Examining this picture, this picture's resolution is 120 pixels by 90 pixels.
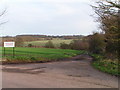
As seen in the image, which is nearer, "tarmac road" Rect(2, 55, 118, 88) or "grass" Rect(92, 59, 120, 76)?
"tarmac road" Rect(2, 55, 118, 88)

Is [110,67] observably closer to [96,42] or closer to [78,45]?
[96,42]

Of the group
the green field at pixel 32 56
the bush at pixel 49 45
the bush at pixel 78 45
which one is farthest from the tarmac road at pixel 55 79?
the bush at pixel 78 45

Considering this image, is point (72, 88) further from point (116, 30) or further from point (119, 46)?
point (119, 46)

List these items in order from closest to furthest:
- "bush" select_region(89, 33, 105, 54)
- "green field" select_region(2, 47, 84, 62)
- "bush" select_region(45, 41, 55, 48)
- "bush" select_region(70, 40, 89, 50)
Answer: "green field" select_region(2, 47, 84, 62) → "bush" select_region(89, 33, 105, 54) → "bush" select_region(45, 41, 55, 48) → "bush" select_region(70, 40, 89, 50)

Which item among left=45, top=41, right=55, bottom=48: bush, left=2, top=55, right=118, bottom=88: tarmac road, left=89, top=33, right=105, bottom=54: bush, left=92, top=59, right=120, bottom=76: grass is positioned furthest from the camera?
left=45, top=41, right=55, bottom=48: bush

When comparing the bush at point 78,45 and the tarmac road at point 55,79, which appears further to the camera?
the bush at point 78,45

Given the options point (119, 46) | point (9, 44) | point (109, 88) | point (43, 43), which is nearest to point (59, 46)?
point (43, 43)

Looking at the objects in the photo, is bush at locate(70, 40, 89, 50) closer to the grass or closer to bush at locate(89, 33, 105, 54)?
bush at locate(89, 33, 105, 54)

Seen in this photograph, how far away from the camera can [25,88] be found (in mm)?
7852

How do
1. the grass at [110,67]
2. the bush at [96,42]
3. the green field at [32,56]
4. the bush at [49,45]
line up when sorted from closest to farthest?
the grass at [110,67]
the green field at [32,56]
the bush at [96,42]
the bush at [49,45]

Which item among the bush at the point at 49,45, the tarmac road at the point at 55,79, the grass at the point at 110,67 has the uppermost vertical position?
the bush at the point at 49,45

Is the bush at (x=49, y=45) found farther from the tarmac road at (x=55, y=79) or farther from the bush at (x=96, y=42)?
the tarmac road at (x=55, y=79)

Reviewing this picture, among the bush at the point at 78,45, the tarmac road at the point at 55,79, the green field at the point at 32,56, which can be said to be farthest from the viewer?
the bush at the point at 78,45

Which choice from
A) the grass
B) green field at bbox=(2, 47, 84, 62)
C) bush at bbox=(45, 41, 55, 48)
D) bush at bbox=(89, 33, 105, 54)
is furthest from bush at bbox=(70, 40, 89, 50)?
the grass
